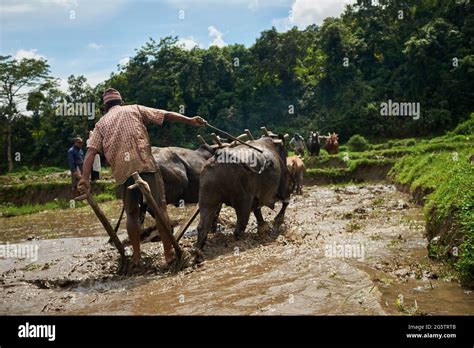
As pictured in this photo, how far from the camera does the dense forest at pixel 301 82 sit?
36.0 metres

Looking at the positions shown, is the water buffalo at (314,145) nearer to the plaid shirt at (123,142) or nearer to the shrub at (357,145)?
the shrub at (357,145)

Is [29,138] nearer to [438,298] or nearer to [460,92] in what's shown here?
[460,92]

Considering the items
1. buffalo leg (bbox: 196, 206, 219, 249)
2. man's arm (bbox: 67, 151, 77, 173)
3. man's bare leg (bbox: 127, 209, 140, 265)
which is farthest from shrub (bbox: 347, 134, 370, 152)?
man's bare leg (bbox: 127, 209, 140, 265)

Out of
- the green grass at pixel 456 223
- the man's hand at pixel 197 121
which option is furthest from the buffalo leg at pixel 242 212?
the green grass at pixel 456 223

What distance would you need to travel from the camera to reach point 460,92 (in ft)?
116

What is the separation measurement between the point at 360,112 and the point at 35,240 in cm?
3121

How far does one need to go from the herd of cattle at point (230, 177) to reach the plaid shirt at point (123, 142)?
1462 millimetres

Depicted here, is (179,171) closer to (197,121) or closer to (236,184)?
(236,184)

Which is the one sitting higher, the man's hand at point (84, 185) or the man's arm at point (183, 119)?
the man's arm at point (183, 119)

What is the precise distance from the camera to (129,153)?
6.57 m

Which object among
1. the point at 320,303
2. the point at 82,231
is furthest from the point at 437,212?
the point at 82,231

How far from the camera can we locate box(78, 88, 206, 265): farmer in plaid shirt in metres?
6.57

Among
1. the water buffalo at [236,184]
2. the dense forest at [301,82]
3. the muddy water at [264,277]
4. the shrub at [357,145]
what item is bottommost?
the muddy water at [264,277]
